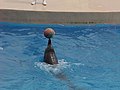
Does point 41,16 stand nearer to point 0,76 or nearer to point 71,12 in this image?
point 71,12

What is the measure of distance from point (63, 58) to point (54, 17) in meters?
2.33

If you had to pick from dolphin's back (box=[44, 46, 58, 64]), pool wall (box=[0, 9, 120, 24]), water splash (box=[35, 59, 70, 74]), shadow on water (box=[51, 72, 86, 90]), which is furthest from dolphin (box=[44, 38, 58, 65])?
pool wall (box=[0, 9, 120, 24])

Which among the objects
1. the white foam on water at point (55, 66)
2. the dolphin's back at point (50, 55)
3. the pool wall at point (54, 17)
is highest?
the pool wall at point (54, 17)

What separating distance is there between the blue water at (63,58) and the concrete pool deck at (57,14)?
17 centimetres

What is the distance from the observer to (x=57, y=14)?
1098 centimetres

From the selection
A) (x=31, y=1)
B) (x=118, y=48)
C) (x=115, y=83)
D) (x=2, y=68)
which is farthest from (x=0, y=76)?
(x=31, y=1)

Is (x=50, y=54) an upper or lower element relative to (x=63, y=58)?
upper

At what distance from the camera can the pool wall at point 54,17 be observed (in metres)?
11.0

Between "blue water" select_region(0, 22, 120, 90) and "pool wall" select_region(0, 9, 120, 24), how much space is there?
0.15 m

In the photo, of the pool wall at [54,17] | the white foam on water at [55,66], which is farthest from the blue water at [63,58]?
the pool wall at [54,17]

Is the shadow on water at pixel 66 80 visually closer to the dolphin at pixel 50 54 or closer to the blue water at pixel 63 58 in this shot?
the blue water at pixel 63 58

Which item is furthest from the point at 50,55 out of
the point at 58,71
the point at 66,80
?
the point at 66,80

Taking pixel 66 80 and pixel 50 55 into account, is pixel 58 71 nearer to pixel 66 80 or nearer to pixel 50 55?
pixel 66 80

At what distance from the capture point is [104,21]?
11.3 m
